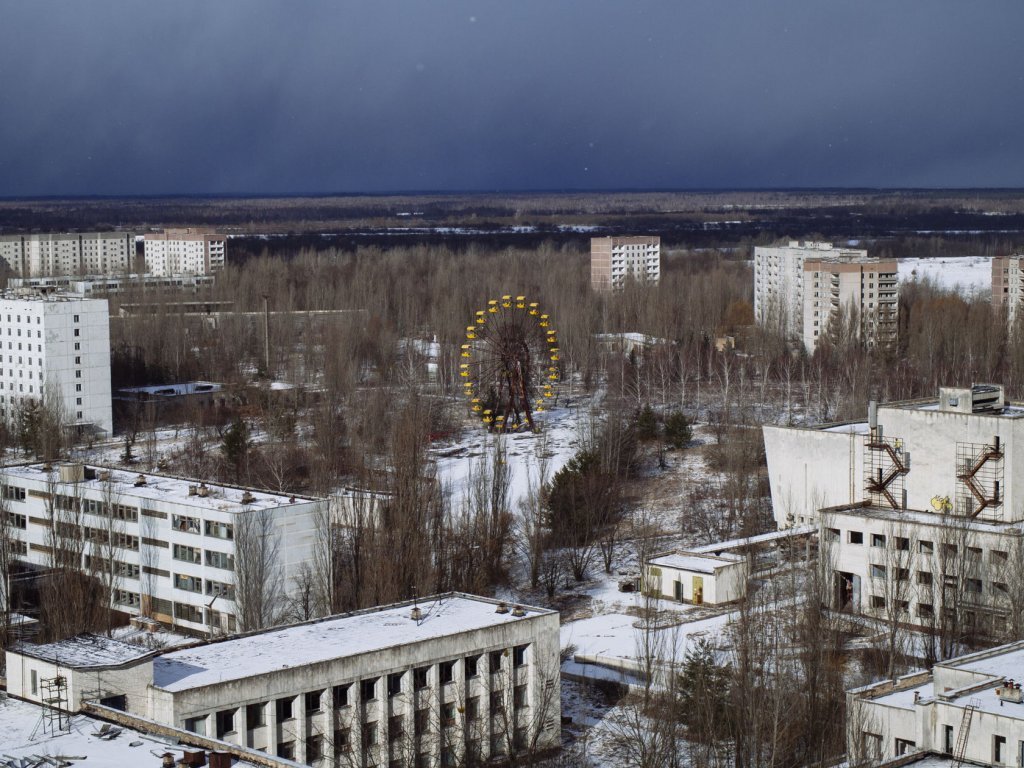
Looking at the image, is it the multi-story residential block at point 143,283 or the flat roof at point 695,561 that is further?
the multi-story residential block at point 143,283

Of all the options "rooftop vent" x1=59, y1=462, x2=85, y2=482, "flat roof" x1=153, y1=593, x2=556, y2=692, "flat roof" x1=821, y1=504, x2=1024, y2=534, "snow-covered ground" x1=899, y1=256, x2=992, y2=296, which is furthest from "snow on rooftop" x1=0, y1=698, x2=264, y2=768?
"snow-covered ground" x1=899, y1=256, x2=992, y2=296

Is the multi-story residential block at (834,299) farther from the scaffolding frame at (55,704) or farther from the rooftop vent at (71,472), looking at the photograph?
the scaffolding frame at (55,704)

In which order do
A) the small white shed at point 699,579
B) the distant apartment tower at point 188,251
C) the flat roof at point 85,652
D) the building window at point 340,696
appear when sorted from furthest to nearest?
the distant apartment tower at point 188,251, the small white shed at point 699,579, the building window at point 340,696, the flat roof at point 85,652

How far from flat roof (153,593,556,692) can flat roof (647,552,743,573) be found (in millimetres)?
4994

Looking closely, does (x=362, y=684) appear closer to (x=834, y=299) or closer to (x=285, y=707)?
(x=285, y=707)

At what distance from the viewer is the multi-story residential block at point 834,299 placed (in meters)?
43.1

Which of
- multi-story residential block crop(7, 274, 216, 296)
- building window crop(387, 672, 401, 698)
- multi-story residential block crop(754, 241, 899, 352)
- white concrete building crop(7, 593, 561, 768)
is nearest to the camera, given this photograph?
white concrete building crop(7, 593, 561, 768)

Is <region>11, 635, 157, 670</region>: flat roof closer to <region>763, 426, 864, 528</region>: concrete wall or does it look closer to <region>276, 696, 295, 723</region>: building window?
<region>276, 696, 295, 723</region>: building window

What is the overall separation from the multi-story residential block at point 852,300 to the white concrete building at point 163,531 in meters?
25.4

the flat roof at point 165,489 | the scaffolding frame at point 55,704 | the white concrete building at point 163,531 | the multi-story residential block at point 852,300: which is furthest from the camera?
the multi-story residential block at point 852,300

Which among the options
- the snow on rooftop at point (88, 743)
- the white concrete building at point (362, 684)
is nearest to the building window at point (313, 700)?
the white concrete building at point (362, 684)

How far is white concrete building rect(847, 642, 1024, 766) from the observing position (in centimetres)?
1190

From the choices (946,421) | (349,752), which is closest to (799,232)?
(946,421)

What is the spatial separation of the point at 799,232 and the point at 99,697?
10030 centimetres
